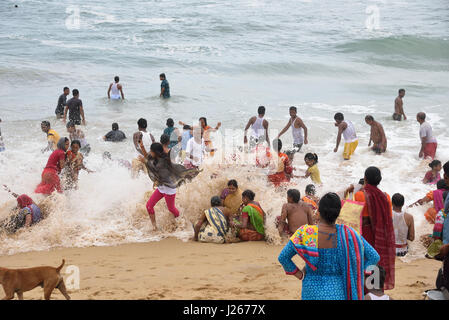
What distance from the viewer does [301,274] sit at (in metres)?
3.29

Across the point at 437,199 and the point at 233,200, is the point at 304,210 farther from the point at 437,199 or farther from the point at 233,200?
the point at 437,199

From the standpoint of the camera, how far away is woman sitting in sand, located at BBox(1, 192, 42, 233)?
6.96m

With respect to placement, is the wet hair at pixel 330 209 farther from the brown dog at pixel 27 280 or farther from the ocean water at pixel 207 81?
the ocean water at pixel 207 81

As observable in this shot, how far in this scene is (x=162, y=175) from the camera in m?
6.97

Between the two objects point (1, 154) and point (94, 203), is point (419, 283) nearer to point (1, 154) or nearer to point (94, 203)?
point (94, 203)

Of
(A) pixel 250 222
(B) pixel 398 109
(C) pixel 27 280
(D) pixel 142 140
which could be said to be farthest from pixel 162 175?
(B) pixel 398 109

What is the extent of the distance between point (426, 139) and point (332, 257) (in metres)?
9.33

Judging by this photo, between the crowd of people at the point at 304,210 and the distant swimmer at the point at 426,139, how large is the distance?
0.9 inches

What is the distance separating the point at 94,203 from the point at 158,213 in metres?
1.26

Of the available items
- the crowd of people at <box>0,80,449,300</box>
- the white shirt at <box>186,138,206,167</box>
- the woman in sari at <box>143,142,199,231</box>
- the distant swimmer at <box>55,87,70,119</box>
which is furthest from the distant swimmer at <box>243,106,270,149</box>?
the distant swimmer at <box>55,87,70,119</box>

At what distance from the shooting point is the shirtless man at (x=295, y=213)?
6.33 metres

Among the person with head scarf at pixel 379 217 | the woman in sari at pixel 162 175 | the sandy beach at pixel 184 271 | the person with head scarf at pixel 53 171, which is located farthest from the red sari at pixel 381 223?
the person with head scarf at pixel 53 171
